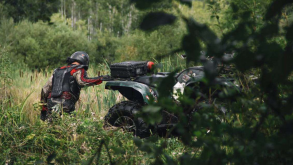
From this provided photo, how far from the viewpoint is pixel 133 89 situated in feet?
19.1

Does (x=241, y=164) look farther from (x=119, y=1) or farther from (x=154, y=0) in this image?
Answer: (x=119, y=1)

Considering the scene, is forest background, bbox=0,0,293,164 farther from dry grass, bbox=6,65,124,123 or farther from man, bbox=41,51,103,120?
man, bbox=41,51,103,120

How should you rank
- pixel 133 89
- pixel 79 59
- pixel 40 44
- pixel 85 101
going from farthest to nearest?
pixel 40 44, pixel 85 101, pixel 79 59, pixel 133 89

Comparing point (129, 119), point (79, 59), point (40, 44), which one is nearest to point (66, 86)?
point (79, 59)

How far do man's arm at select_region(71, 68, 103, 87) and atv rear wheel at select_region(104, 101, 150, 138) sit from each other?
1.78ft

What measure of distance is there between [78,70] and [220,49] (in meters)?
4.98

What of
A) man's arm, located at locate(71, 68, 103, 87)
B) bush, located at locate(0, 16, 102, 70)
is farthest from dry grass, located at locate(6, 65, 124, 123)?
bush, located at locate(0, 16, 102, 70)

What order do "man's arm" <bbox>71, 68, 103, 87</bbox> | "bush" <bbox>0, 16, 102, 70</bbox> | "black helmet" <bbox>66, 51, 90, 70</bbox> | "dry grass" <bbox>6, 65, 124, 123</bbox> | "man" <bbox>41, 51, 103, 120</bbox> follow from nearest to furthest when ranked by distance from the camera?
"man's arm" <bbox>71, 68, 103, 87</bbox> → "man" <bbox>41, 51, 103, 120</bbox> → "black helmet" <bbox>66, 51, 90, 70</bbox> → "dry grass" <bbox>6, 65, 124, 123</bbox> → "bush" <bbox>0, 16, 102, 70</bbox>

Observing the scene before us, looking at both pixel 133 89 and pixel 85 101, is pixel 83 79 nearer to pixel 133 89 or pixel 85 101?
pixel 133 89

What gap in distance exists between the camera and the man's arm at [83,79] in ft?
18.7

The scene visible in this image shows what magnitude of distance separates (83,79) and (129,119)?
106 cm

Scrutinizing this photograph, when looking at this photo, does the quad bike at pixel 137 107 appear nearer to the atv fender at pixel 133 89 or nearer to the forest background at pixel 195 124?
the atv fender at pixel 133 89

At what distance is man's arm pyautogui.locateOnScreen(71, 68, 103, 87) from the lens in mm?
5693

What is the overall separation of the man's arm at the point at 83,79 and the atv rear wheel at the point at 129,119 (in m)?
0.54
